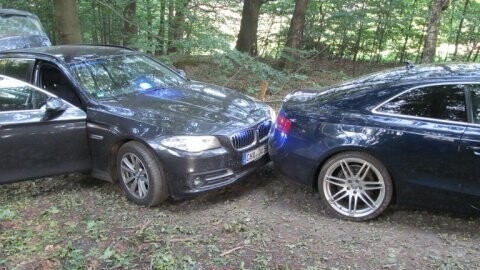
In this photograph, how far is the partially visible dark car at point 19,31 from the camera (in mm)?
7910

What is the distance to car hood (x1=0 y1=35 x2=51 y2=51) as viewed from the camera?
7.77 m

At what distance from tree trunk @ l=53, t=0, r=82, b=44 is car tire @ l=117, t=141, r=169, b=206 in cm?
625

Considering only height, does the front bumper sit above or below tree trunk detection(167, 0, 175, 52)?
below

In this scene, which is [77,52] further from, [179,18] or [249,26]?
[249,26]

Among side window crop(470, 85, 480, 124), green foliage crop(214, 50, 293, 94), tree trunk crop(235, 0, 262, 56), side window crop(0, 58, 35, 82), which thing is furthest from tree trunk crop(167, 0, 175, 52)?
side window crop(470, 85, 480, 124)

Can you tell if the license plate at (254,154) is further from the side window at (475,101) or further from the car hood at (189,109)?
the side window at (475,101)

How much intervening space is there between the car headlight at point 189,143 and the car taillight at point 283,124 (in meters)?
0.78

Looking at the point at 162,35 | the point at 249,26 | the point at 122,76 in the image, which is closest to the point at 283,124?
the point at 122,76

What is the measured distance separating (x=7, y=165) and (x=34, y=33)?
4478 millimetres

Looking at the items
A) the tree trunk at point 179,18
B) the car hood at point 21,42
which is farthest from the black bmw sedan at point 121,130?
the tree trunk at point 179,18

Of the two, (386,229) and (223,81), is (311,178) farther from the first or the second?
(223,81)

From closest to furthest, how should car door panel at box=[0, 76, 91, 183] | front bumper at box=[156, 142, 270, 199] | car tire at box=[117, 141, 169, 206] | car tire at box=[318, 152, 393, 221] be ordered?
car tire at box=[318, 152, 393, 221] → front bumper at box=[156, 142, 270, 199] → car tire at box=[117, 141, 169, 206] → car door panel at box=[0, 76, 91, 183]

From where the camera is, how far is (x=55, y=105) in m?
4.93

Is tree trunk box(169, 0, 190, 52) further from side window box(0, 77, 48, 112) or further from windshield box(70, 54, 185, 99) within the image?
side window box(0, 77, 48, 112)
